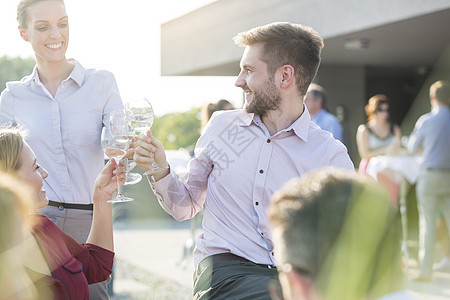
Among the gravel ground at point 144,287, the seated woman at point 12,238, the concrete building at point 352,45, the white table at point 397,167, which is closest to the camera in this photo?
the seated woman at point 12,238

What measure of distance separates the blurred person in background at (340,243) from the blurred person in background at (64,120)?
193 cm

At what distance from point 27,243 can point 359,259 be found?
1398mm

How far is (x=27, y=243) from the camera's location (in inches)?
92.6

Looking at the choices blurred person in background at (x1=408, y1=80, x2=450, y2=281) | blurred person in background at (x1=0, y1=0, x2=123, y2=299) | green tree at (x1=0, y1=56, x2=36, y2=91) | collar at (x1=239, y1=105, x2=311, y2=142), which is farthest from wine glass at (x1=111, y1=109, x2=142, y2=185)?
green tree at (x1=0, y1=56, x2=36, y2=91)

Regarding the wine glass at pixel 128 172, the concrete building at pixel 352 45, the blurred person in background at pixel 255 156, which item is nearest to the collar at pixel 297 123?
the blurred person in background at pixel 255 156

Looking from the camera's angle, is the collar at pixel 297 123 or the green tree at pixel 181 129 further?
the green tree at pixel 181 129

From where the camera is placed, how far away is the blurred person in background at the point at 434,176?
6559mm

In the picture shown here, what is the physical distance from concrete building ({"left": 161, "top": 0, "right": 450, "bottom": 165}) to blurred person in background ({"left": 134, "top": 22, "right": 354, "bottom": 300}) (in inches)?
222

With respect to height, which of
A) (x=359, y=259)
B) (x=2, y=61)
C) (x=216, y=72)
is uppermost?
(x=359, y=259)

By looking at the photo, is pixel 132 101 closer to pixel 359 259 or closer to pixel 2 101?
pixel 2 101

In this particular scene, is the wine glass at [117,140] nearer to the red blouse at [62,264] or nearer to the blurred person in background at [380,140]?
the red blouse at [62,264]

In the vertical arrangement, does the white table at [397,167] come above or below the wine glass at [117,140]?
below

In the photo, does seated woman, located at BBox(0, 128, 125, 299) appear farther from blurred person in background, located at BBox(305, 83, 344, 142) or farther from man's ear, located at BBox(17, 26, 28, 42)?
blurred person in background, located at BBox(305, 83, 344, 142)

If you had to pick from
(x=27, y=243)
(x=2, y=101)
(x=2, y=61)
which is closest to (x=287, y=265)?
(x=27, y=243)
